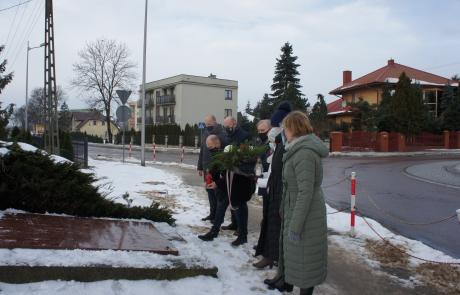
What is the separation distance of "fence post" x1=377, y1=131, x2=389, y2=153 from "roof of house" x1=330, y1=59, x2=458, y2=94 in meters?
13.8

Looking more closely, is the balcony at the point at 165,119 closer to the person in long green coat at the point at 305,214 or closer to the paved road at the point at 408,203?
the paved road at the point at 408,203

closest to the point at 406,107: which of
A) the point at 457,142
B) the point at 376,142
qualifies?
the point at 376,142

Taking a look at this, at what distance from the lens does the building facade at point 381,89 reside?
162 ft

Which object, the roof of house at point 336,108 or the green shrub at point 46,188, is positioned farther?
the roof of house at point 336,108

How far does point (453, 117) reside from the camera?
43250 mm

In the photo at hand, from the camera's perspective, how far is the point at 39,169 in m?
5.94

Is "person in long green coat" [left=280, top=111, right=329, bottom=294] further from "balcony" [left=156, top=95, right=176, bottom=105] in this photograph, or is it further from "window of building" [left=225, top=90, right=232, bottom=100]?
"window of building" [left=225, top=90, right=232, bottom=100]

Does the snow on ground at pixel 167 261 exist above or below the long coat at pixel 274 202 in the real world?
below

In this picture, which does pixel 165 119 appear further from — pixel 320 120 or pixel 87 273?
pixel 87 273

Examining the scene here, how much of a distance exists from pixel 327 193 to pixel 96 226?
826 centimetres

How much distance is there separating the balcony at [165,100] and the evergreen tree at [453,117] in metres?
39.5

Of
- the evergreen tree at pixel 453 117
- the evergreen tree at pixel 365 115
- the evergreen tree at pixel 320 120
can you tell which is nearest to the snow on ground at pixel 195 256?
the evergreen tree at pixel 365 115

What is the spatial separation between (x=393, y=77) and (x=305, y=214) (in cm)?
5102

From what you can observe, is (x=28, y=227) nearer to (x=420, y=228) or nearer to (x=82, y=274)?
(x=82, y=274)
